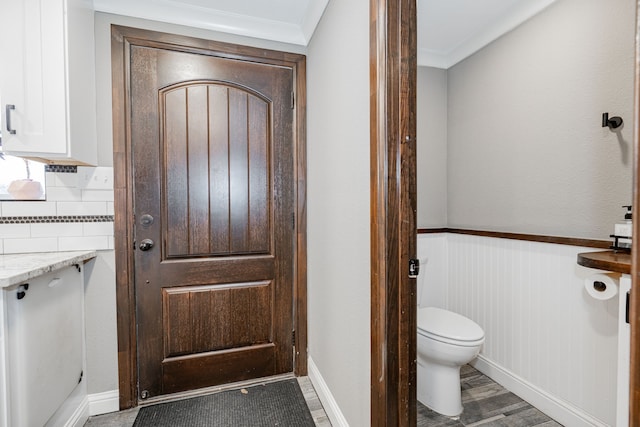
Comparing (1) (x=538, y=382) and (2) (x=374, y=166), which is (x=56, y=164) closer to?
(2) (x=374, y=166)

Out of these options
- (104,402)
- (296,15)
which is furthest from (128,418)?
(296,15)

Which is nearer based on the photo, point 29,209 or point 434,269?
point 29,209

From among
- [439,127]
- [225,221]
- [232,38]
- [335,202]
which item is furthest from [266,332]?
[439,127]

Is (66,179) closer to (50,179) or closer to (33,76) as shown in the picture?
(50,179)

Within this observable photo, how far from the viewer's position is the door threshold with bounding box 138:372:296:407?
1.82 m

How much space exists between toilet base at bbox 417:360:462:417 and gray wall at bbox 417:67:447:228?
42.2 inches

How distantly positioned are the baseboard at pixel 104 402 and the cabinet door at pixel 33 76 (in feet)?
4.32

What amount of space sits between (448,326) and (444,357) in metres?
0.19

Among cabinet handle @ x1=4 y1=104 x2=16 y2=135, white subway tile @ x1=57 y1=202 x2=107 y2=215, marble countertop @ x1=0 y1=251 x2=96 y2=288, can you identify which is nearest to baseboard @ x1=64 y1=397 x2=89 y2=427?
marble countertop @ x1=0 y1=251 x2=96 y2=288

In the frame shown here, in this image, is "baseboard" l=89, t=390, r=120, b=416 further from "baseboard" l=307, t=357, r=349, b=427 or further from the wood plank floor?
"baseboard" l=307, t=357, r=349, b=427

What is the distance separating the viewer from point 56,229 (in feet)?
5.45

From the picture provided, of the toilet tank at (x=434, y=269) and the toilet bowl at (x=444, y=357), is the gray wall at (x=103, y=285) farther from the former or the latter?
the toilet tank at (x=434, y=269)

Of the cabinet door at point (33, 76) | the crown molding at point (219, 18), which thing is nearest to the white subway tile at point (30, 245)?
the cabinet door at point (33, 76)

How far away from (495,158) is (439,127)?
22.3 inches
